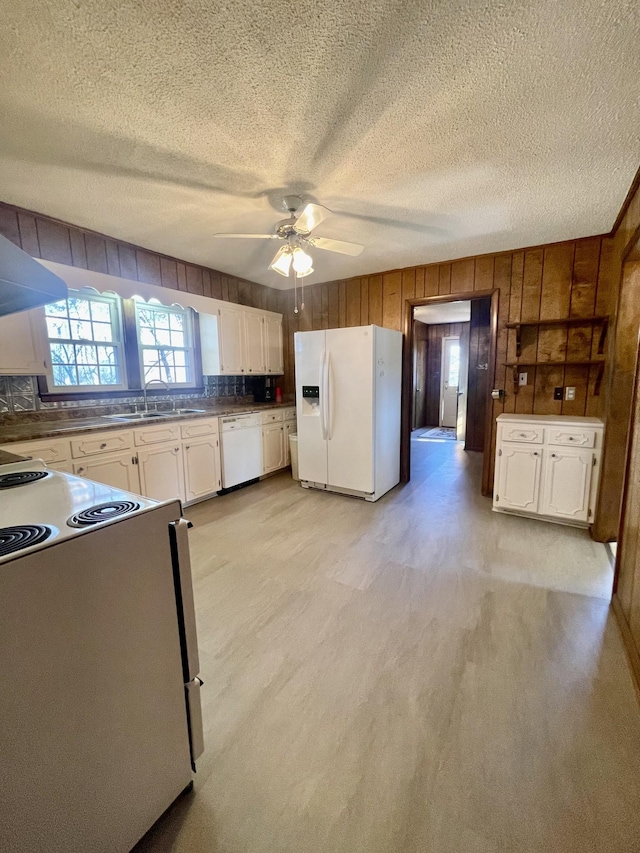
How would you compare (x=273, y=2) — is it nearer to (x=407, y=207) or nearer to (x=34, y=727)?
(x=407, y=207)

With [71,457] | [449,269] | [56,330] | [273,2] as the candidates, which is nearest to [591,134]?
[273,2]

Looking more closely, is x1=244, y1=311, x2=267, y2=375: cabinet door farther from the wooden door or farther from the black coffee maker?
the wooden door

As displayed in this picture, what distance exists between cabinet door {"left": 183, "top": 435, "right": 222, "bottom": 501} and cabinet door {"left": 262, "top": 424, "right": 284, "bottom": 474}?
0.70 m

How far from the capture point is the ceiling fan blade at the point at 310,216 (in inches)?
79.3

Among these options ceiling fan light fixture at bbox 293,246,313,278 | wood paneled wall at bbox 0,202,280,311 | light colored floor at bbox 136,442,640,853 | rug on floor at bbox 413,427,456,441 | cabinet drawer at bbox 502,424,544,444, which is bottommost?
light colored floor at bbox 136,442,640,853

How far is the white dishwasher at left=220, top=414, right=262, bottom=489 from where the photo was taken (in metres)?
3.81

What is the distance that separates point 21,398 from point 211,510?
1.77m

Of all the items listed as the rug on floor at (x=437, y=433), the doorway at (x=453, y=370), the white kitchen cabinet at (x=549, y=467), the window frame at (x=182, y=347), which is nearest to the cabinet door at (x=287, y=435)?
the window frame at (x=182, y=347)

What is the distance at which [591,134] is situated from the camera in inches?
68.1

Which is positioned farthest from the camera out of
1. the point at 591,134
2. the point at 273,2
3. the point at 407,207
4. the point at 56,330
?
the point at 56,330

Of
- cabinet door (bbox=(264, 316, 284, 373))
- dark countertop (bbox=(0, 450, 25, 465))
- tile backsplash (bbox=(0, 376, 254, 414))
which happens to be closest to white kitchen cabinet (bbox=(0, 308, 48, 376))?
tile backsplash (bbox=(0, 376, 254, 414))

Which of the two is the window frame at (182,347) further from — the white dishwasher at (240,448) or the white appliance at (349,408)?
the white appliance at (349,408)

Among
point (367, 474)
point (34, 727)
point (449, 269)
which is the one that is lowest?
point (367, 474)

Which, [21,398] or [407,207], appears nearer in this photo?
[407,207]
